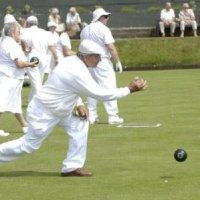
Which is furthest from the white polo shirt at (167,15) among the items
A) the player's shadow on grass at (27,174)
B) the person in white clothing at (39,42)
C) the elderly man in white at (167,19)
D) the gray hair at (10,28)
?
the player's shadow on grass at (27,174)

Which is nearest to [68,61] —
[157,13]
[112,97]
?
[112,97]

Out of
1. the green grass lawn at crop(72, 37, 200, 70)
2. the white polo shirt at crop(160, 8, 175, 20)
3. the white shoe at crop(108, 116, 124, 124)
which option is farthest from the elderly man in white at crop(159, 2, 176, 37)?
the white shoe at crop(108, 116, 124, 124)

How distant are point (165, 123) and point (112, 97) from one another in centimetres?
573

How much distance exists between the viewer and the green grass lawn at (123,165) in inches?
381

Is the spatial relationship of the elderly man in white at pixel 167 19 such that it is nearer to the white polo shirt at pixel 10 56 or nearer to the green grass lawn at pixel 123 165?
the green grass lawn at pixel 123 165

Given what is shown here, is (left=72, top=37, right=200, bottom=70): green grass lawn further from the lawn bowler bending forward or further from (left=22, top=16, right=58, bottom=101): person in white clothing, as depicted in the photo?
the lawn bowler bending forward

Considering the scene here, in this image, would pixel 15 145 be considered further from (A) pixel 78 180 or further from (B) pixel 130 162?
(B) pixel 130 162

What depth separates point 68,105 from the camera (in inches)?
409

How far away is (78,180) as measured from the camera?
10.5 meters

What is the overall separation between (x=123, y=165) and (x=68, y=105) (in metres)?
1.41

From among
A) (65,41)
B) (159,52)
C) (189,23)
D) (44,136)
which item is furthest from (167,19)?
(44,136)

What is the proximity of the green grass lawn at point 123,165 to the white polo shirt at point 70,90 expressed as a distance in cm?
87

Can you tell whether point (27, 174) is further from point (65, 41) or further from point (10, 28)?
point (65, 41)

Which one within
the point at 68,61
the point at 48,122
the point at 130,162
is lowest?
the point at 130,162
